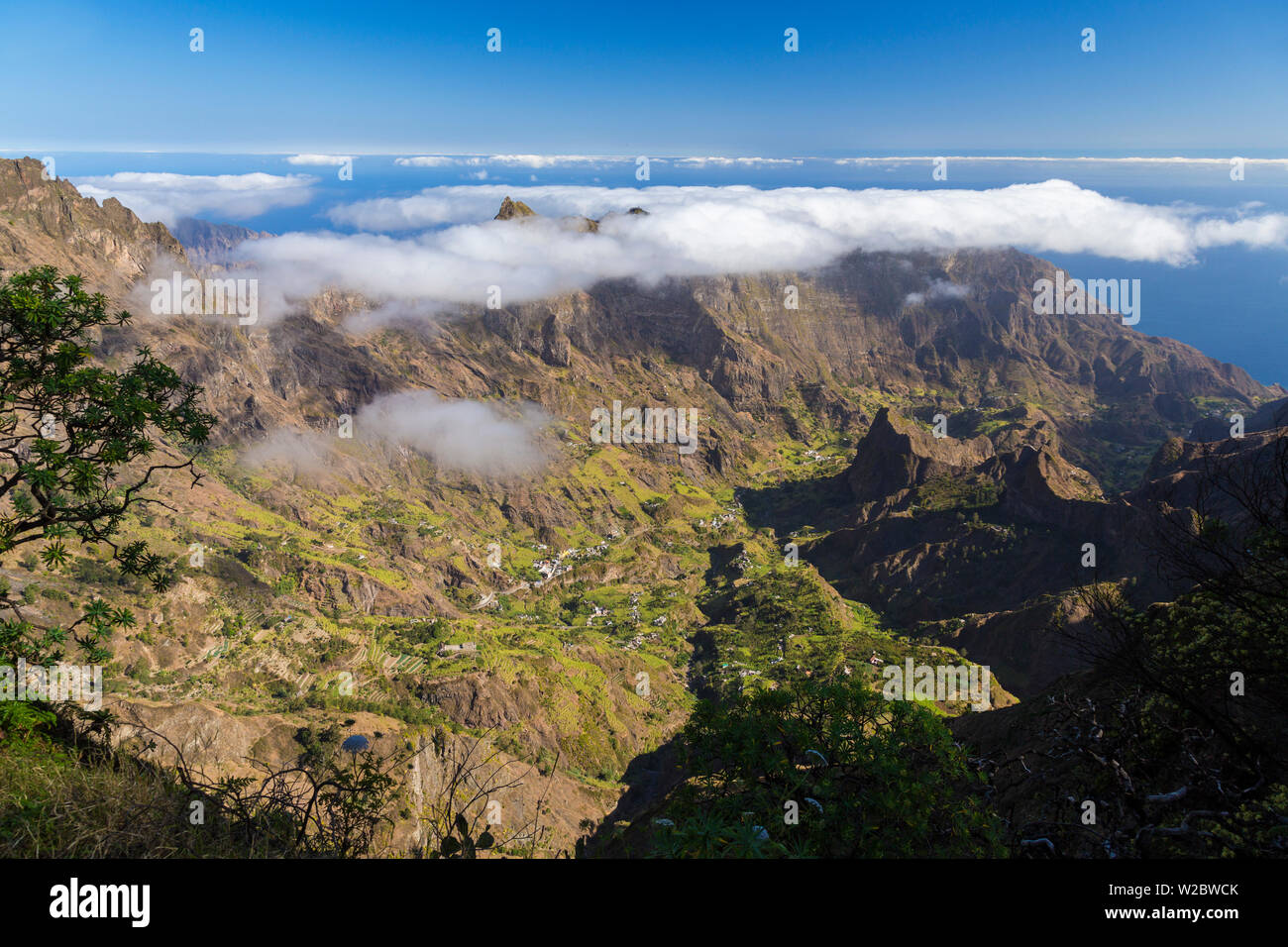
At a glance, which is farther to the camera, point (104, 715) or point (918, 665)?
point (918, 665)

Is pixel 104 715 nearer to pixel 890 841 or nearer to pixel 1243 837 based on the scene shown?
pixel 890 841

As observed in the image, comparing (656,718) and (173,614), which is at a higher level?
(173,614)

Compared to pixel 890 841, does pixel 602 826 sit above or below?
below

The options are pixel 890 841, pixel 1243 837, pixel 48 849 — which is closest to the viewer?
pixel 48 849

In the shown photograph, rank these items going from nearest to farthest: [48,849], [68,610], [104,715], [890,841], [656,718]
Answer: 1. [48,849]
2. [890,841]
3. [104,715]
4. [68,610]
5. [656,718]

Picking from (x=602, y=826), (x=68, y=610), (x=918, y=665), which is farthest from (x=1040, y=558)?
(x=68, y=610)
